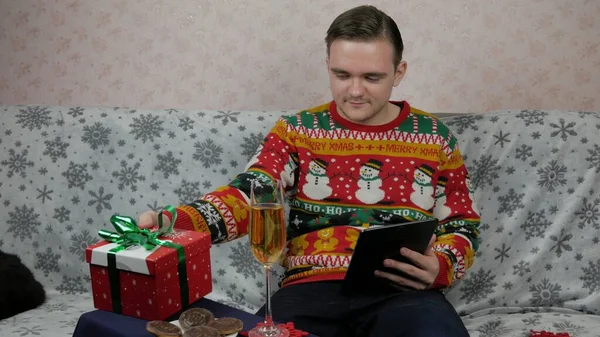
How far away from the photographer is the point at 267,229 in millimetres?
1101

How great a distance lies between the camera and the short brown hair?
166 cm

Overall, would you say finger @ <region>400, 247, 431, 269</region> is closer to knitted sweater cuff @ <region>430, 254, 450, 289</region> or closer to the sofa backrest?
knitted sweater cuff @ <region>430, 254, 450, 289</region>

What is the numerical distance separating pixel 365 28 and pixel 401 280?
634 millimetres

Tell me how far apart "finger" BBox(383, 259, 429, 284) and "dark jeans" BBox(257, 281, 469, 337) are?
4 centimetres

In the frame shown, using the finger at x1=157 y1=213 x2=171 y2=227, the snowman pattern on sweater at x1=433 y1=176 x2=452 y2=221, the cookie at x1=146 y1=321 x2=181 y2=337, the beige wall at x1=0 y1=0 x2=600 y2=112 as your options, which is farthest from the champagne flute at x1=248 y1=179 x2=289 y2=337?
the beige wall at x1=0 y1=0 x2=600 y2=112

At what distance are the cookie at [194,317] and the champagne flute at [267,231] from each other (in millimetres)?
84

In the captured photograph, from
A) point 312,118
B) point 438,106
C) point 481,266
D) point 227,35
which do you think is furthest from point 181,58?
point 481,266

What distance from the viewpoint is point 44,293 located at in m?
1.97

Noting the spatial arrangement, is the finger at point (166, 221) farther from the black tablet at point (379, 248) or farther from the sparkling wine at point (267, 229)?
the black tablet at point (379, 248)

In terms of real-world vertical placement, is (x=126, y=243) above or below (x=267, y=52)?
below

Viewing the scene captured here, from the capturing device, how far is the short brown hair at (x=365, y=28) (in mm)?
1660

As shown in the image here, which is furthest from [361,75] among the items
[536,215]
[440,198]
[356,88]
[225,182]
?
[536,215]

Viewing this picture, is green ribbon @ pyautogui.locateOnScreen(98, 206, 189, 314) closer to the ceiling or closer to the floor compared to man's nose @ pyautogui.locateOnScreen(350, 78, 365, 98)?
closer to the floor

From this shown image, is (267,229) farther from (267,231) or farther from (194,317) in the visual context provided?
(194,317)
